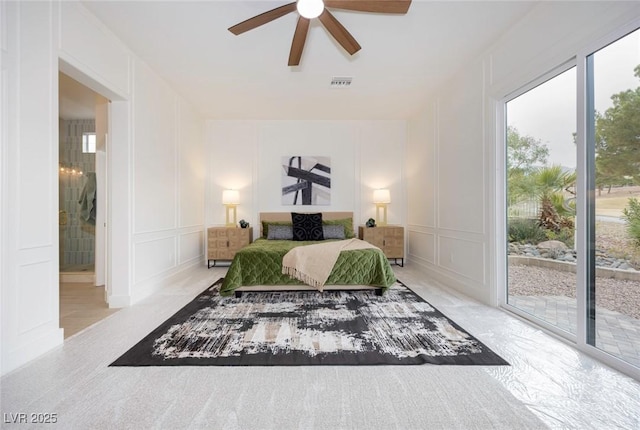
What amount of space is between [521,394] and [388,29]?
119 inches

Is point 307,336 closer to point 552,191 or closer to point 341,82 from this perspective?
point 552,191

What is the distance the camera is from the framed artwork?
5.77 m

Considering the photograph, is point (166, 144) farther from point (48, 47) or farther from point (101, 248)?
point (48, 47)

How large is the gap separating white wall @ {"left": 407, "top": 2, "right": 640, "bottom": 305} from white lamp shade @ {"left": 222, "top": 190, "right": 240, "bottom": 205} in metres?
3.24

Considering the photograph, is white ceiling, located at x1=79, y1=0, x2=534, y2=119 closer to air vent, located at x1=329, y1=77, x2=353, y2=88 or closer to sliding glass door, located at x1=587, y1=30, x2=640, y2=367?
air vent, located at x1=329, y1=77, x2=353, y2=88

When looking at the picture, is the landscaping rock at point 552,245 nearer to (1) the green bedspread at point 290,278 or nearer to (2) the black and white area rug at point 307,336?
(2) the black and white area rug at point 307,336

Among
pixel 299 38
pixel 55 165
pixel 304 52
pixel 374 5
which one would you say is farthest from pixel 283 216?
pixel 374 5

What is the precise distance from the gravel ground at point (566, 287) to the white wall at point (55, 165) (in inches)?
156

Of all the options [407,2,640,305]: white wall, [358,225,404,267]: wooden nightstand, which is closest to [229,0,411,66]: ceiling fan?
Result: [407,2,640,305]: white wall

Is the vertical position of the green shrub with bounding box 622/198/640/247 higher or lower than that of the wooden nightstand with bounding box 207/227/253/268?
higher

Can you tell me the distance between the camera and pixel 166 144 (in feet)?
13.8

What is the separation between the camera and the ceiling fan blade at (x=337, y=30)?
2275 millimetres

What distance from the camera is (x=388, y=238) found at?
5398 mm

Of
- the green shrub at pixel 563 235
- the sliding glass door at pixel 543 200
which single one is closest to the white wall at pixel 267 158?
the sliding glass door at pixel 543 200
